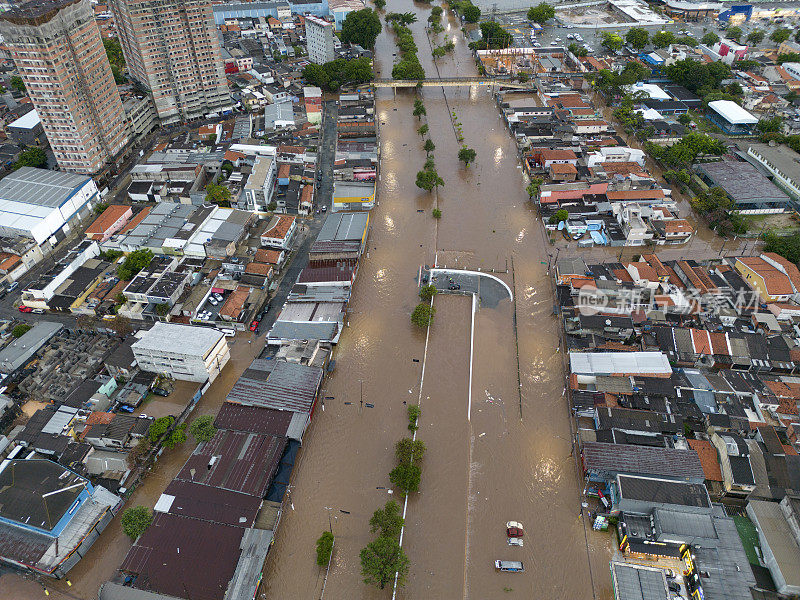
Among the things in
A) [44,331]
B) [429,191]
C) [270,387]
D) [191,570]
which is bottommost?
[191,570]

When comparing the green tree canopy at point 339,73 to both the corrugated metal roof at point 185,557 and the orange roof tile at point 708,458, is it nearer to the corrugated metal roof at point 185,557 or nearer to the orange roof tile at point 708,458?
the corrugated metal roof at point 185,557

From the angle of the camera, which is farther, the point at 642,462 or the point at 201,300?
the point at 201,300

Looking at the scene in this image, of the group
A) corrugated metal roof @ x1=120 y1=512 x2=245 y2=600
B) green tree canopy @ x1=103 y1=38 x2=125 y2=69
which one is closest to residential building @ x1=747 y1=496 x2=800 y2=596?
corrugated metal roof @ x1=120 y1=512 x2=245 y2=600

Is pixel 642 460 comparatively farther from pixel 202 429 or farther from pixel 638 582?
pixel 202 429

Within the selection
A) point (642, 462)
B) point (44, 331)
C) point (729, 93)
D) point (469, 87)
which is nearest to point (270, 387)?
point (44, 331)

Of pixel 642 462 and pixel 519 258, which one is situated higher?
pixel 519 258

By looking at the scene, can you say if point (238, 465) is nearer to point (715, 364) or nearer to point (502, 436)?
point (502, 436)

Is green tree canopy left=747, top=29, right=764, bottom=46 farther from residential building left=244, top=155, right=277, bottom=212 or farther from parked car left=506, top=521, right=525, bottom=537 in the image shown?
parked car left=506, top=521, right=525, bottom=537
